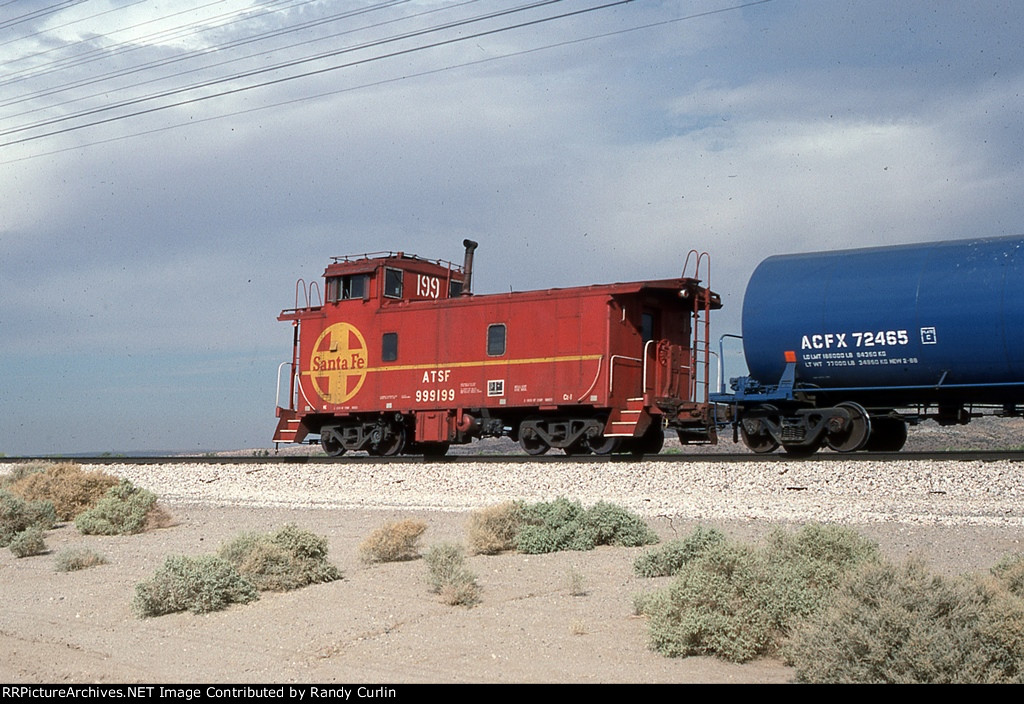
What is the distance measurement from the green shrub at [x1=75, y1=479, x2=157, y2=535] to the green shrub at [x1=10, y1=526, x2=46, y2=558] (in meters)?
1.36

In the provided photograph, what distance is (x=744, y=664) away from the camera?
21.3ft

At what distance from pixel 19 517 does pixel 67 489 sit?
9.12 feet

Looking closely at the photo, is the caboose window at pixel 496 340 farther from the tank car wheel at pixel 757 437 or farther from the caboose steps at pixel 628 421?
the tank car wheel at pixel 757 437

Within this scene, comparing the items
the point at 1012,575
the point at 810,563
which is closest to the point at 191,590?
the point at 810,563

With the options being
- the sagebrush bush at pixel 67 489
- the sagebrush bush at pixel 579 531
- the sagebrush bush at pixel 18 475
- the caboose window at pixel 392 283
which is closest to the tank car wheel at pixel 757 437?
the sagebrush bush at pixel 579 531

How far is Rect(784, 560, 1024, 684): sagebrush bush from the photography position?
5.36m

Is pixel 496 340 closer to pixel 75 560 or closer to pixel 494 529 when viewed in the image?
pixel 494 529

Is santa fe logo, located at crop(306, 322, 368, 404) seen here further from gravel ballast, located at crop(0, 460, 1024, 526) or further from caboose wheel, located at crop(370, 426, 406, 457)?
gravel ballast, located at crop(0, 460, 1024, 526)

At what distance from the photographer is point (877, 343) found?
17469 mm

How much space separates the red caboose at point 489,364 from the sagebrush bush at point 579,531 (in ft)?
31.4

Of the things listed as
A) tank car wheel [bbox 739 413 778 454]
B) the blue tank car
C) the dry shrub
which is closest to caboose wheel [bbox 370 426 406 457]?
the blue tank car

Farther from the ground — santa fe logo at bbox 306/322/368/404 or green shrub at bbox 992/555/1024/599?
santa fe logo at bbox 306/322/368/404

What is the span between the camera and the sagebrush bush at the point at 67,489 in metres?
16.2

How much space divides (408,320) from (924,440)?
28.5 m
